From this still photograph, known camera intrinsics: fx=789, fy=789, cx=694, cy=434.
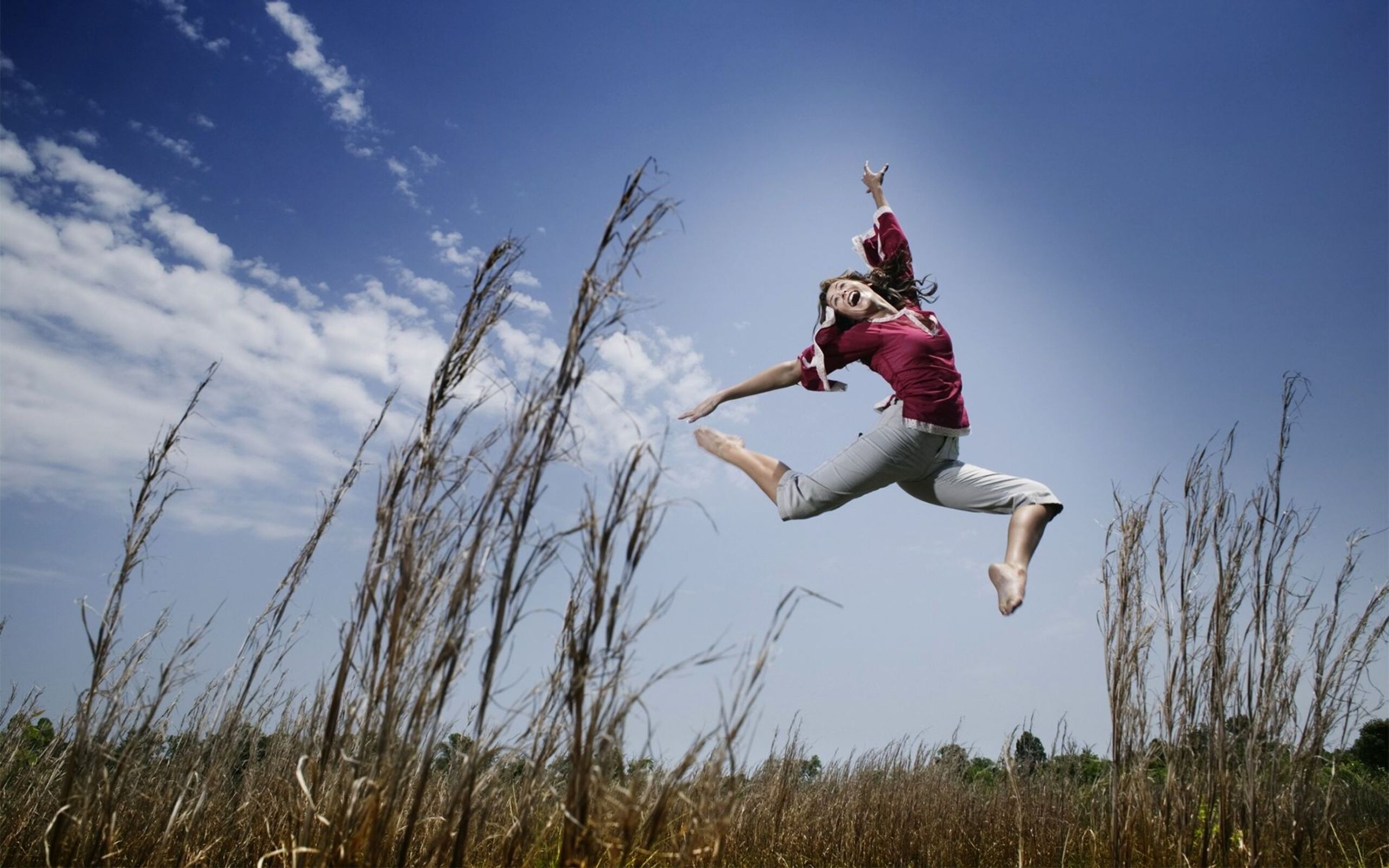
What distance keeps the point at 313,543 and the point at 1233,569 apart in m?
3.90

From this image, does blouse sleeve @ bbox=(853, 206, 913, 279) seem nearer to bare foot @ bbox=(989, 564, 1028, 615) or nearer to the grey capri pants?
the grey capri pants

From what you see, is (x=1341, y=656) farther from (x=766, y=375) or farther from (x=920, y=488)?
(x=766, y=375)

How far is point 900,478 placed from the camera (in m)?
4.14

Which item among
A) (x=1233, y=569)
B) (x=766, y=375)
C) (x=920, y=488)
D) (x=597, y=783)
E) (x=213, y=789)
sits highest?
(x=766, y=375)

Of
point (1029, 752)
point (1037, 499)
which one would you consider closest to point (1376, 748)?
point (1029, 752)

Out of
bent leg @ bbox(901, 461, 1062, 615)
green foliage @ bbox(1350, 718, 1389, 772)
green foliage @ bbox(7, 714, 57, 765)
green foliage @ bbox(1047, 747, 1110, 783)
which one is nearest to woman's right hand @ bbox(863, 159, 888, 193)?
bent leg @ bbox(901, 461, 1062, 615)

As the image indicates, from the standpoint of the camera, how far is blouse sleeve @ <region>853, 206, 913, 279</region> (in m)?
4.82

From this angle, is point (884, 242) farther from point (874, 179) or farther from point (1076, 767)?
point (1076, 767)

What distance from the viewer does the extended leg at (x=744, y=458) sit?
14.1 feet

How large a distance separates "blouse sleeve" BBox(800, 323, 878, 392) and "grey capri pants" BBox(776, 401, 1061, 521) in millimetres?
392

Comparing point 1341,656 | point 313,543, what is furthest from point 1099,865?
point 313,543

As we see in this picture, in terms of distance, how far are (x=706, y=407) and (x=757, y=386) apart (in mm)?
338

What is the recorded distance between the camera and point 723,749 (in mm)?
1803

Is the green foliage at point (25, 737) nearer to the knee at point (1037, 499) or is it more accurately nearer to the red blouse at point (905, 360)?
the red blouse at point (905, 360)
